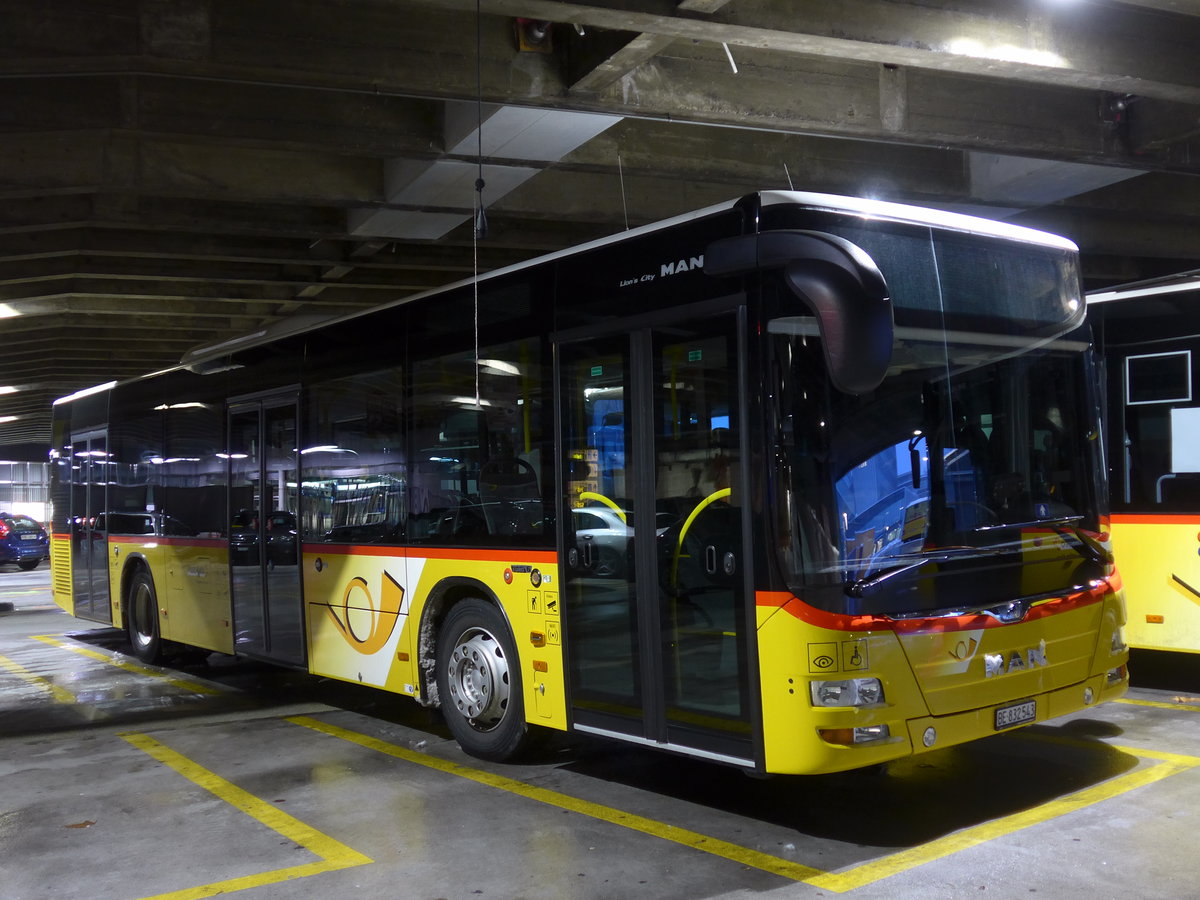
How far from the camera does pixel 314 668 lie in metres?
9.40

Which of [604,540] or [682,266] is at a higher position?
[682,266]

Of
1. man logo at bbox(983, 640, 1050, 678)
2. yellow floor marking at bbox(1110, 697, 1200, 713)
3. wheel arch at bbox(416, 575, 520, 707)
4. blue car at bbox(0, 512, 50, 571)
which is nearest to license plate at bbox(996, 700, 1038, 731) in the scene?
man logo at bbox(983, 640, 1050, 678)

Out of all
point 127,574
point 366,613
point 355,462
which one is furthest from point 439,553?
point 127,574

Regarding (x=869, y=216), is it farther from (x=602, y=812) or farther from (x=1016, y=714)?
(x=602, y=812)

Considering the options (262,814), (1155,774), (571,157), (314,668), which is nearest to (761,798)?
(1155,774)

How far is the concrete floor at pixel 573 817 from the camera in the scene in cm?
512

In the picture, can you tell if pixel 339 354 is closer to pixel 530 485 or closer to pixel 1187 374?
pixel 530 485

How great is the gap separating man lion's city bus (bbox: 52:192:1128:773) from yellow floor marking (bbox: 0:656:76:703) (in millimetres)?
3792

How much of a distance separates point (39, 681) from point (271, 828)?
6.98m

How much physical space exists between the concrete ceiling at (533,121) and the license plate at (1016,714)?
15.0 feet

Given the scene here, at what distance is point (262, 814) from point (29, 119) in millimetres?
5982

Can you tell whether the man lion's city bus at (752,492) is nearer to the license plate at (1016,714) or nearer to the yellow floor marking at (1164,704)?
the license plate at (1016,714)

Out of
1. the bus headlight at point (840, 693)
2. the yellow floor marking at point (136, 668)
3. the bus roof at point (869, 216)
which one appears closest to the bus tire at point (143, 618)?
the yellow floor marking at point (136, 668)

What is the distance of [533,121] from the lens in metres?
9.58
